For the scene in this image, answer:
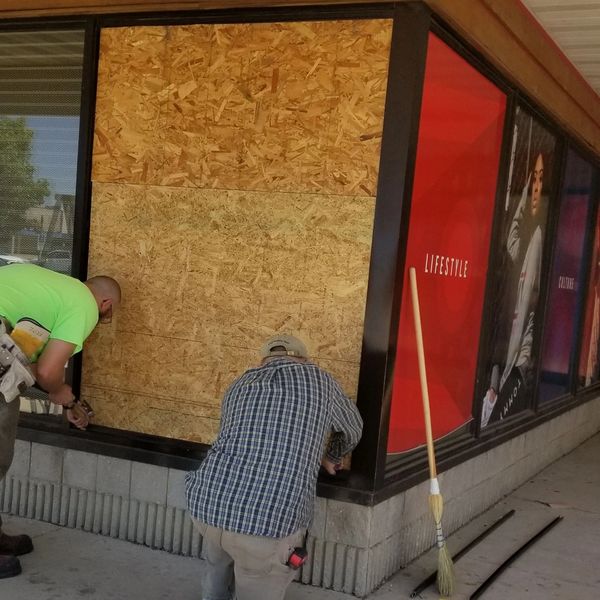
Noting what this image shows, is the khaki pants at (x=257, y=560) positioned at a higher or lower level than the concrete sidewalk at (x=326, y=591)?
higher

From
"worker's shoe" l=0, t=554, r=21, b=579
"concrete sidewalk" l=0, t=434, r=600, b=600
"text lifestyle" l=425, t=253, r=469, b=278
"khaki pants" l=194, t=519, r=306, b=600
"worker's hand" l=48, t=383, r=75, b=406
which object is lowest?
"concrete sidewalk" l=0, t=434, r=600, b=600

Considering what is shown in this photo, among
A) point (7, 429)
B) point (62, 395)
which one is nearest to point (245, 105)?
point (62, 395)

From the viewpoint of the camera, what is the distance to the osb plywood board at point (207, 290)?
431 cm

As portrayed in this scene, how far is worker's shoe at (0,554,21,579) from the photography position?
163 inches

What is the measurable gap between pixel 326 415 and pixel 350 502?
36.1 inches

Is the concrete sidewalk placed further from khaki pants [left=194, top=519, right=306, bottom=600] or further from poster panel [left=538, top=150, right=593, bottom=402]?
poster panel [left=538, top=150, right=593, bottom=402]

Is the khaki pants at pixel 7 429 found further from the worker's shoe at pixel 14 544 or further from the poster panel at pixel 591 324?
the poster panel at pixel 591 324

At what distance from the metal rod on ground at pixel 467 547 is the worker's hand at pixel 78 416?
1949mm

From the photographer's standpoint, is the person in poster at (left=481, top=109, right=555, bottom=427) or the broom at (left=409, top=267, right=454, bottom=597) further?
the person in poster at (left=481, top=109, right=555, bottom=427)

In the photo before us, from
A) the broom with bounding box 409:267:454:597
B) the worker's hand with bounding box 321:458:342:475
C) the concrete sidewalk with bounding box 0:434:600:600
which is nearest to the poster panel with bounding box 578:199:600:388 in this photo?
the concrete sidewalk with bounding box 0:434:600:600

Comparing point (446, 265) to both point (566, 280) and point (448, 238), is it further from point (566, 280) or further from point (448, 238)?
point (566, 280)

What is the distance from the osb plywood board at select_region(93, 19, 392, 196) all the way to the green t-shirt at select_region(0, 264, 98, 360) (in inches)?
37.1

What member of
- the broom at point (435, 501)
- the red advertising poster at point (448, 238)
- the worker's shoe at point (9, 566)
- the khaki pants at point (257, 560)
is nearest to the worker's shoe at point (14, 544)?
the worker's shoe at point (9, 566)

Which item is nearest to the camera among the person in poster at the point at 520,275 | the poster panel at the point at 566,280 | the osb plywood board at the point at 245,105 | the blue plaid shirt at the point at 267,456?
the blue plaid shirt at the point at 267,456
